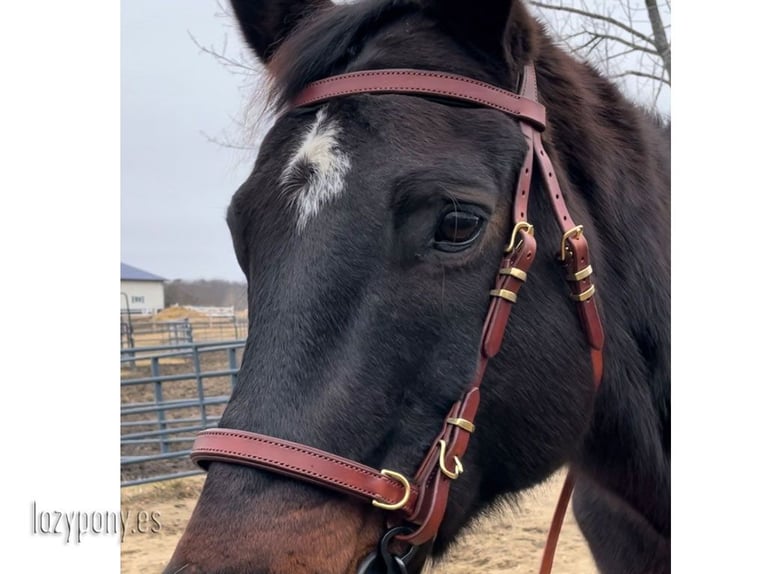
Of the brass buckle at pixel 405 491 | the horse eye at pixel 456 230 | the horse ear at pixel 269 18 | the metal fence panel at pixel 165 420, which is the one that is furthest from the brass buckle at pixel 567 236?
the metal fence panel at pixel 165 420

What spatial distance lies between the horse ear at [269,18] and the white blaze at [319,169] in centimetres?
79

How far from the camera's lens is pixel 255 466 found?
55.3 inches

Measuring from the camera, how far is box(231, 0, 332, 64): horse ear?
2311 mm

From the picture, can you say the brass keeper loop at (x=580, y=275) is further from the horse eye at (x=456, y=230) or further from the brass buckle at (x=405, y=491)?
the brass buckle at (x=405, y=491)

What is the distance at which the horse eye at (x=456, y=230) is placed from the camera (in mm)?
1595

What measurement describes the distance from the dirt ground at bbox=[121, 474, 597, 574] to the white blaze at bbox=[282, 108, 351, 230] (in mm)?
3874

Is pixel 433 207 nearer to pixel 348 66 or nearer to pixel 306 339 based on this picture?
pixel 306 339

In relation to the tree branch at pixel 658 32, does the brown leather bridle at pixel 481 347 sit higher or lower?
lower

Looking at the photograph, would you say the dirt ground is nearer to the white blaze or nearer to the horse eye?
the horse eye

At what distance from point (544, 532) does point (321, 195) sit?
5974 mm

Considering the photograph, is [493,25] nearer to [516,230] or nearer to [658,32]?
[516,230]

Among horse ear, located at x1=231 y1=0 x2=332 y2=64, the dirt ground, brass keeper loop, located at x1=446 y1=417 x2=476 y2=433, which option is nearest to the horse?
brass keeper loop, located at x1=446 y1=417 x2=476 y2=433

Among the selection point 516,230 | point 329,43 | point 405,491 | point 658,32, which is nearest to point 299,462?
point 405,491

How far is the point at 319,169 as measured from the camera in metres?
1.61
